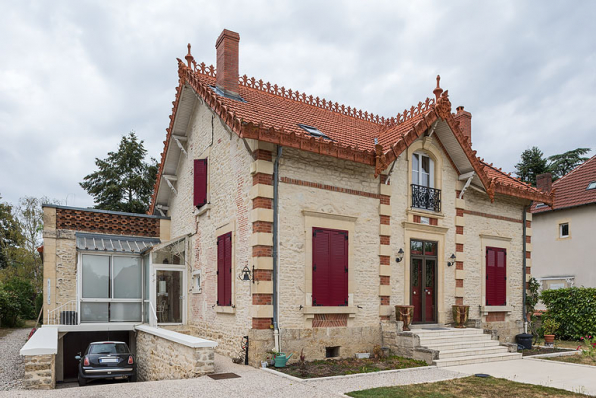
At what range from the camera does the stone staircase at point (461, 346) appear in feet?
40.6

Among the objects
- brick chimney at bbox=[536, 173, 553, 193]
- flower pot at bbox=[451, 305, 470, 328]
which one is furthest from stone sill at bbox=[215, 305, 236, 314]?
brick chimney at bbox=[536, 173, 553, 193]

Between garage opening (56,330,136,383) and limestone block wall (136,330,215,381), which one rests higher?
limestone block wall (136,330,215,381)

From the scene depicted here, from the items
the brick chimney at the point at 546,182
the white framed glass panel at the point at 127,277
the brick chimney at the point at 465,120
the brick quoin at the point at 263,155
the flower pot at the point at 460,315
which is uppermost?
the brick chimney at the point at 465,120

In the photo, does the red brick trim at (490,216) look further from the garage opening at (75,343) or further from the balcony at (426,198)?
the garage opening at (75,343)

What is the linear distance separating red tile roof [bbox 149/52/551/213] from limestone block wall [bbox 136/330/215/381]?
4851 millimetres

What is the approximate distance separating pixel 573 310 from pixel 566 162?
23843 mm

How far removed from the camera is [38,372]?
9.83 metres

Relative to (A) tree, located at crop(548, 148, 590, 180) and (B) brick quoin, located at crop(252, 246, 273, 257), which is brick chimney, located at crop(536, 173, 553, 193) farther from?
(B) brick quoin, located at crop(252, 246, 273, 257)

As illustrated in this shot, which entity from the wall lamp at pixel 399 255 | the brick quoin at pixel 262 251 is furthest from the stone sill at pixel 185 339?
the wall lamp at pixel 399 255

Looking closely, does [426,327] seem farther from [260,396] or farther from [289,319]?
[260,396]

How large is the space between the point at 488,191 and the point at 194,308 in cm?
1000

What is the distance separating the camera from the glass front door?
15.9 metres

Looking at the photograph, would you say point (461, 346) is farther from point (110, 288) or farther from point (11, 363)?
point (11, 363)

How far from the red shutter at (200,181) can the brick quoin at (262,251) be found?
13.6 ft
